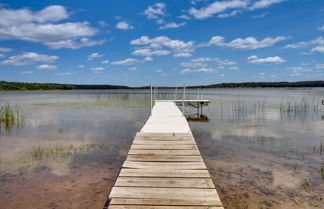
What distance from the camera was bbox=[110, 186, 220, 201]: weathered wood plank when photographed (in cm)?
368

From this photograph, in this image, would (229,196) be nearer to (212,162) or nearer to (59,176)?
(212,162)

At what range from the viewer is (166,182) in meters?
4.21

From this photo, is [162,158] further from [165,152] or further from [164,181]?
[164,181]

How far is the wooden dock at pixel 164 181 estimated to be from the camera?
139 inches

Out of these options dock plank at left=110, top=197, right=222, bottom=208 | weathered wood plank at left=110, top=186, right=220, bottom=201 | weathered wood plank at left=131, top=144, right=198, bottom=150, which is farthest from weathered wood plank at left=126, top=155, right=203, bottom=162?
dock plank at left=110, top=197, right=222, bottom=208

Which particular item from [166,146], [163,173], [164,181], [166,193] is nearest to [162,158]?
[163,173]

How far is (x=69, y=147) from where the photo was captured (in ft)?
32.4

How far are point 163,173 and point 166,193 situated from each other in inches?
32.8

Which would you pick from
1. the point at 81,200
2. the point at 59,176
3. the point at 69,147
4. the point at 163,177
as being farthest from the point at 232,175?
the point at 69,147

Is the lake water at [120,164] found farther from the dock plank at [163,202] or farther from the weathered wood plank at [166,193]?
the dock plank at [163,202]

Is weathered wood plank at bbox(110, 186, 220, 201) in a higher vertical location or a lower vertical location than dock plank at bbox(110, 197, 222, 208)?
higher

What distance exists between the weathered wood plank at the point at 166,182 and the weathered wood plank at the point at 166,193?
0.13m

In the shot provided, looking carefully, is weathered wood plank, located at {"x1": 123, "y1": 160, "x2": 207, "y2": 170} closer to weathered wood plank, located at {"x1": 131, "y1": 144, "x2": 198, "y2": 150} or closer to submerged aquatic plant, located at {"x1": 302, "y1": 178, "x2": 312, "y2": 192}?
weathered wood plank, located at {"x1": 131, "y1": 144, "x2": 198, "y2": 150}

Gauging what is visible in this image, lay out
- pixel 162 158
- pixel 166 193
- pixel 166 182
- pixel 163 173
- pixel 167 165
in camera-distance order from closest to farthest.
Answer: pixel 166 193 → pixel 166 182 → pixel 163 173 → pixel 167 165 → pixel 162 158
